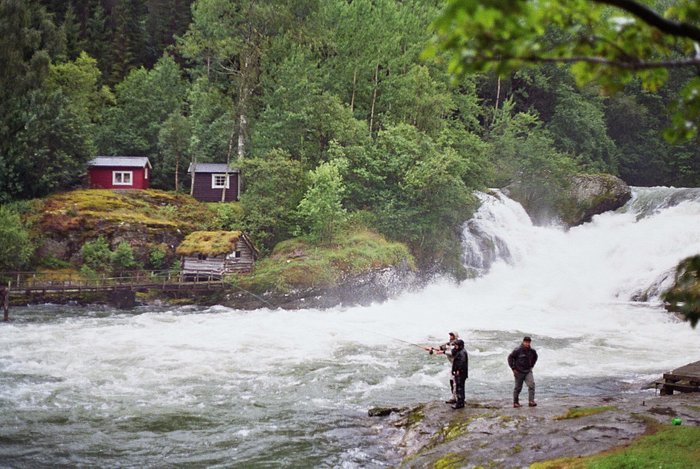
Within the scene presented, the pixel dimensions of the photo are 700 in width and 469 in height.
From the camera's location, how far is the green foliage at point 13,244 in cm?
3158

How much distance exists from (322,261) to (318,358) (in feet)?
39.9

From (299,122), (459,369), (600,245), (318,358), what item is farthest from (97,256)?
(600,245)

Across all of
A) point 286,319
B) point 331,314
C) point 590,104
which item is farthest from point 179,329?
point 590,104

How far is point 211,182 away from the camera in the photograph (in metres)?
45.2

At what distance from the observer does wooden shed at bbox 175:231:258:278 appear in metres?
34.7

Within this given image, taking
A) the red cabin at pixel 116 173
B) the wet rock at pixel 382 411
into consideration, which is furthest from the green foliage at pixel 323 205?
the wet rock at pixel 382 411

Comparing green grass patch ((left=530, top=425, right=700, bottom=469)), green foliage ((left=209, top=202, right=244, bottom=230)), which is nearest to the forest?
green foliage ((left=209, top=202, right=244, bottom=230))

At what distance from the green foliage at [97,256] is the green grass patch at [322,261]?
7093mm

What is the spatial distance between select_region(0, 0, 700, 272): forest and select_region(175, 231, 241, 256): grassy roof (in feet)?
8.83

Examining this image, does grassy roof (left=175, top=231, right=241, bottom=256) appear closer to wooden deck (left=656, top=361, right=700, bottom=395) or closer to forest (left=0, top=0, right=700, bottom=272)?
forest (left=0, top=0, right=700, bottom=272)

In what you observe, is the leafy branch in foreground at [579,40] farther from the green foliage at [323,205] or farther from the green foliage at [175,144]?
the green foliage at [175,144]

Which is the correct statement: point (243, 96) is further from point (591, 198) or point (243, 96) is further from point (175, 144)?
point (591, 198)

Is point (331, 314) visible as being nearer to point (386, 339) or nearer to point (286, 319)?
point (286, 319)

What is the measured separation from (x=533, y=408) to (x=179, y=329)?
1656 centimetres
